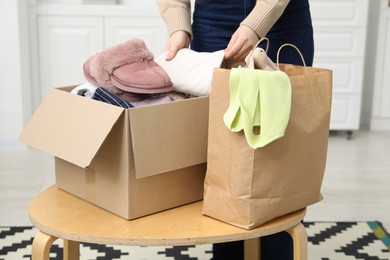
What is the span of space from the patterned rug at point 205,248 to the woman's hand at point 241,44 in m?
0.98

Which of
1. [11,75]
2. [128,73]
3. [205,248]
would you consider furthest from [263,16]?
[11,75]

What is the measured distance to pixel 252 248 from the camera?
146cm

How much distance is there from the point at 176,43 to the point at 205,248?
3.19ft

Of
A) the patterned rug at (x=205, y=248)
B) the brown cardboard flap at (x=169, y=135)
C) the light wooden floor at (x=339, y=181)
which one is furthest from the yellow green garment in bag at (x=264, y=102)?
the light wooden floor at (x=339, y=181)

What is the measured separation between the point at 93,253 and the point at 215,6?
1025 mm

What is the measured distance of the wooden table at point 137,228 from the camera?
1033mm

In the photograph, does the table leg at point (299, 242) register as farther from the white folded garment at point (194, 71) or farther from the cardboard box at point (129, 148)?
the white folded garment at point (194, 71)

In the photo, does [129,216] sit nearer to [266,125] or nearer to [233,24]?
[266,125]

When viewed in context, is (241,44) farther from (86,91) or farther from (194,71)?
(86,91)

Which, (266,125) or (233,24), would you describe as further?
(233,24)

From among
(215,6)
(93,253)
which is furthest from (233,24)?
(93,253)

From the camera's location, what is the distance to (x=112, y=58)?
1.19 meters

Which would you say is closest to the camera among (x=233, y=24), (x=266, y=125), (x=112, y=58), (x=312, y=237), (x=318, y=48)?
(x=266, y=125)

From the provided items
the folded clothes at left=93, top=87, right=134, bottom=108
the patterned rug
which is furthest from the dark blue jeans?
the patterned rug
